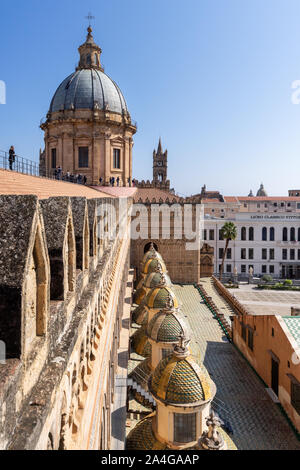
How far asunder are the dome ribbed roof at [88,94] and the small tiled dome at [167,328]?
26.4 meters

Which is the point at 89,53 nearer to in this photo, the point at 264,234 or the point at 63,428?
the point at 264,234

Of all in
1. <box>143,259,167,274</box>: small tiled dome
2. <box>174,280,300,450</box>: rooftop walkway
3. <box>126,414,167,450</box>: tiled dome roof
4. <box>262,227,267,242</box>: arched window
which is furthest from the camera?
<box>262,227,267,242</box>: arched window

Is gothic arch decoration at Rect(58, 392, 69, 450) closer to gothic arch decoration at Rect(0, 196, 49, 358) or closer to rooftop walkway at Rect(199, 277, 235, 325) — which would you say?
gothic arch decoration at Rect(0, 196, 49, 358)

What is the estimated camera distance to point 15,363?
→ 241cm

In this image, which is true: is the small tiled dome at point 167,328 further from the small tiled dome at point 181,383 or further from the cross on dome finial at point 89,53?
the cross on dome finial at point 89,53

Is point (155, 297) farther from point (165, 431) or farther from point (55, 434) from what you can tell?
point (55, 434)

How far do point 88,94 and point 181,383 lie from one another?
31968 millimetres

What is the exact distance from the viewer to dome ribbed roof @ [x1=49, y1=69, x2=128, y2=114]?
3578 cm

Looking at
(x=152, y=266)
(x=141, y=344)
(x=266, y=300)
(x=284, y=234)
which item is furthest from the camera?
(x=284, y=234)

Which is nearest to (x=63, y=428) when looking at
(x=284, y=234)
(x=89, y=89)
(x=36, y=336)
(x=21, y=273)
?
(x=36, y=336)

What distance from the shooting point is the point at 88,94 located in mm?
35906

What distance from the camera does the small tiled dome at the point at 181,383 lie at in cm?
965

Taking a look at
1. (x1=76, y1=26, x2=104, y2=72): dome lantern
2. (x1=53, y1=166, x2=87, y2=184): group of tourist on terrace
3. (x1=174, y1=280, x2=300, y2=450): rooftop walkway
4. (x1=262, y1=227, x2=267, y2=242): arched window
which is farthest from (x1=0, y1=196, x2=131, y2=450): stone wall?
(x1=262, y1=227, x2=267, y2=242): arched window

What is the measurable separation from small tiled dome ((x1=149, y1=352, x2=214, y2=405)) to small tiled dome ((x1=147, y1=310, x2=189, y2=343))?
10.9 feet
